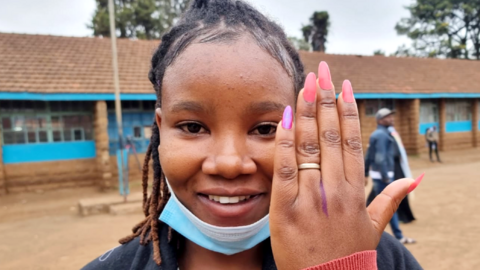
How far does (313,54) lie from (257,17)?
43.7ft

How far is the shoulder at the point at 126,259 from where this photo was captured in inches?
49.3

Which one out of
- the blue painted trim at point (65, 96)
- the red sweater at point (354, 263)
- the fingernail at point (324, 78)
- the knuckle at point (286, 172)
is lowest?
the red sweater at point (354, 263)

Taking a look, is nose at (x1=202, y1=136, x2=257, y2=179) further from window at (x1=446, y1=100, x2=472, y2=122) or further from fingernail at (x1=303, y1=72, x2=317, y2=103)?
window at (x1=446, y1=100, x2=472, y2=122)

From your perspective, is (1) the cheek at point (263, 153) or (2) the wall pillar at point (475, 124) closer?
(1) the cheek at point (263, 153)

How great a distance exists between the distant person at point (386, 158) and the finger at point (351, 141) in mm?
3913

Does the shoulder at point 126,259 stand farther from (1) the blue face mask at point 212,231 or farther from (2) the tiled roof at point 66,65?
(2) the tiled roof at point 66,65

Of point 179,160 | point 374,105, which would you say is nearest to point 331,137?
point 179,160

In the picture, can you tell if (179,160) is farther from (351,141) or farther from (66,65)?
(66,65)

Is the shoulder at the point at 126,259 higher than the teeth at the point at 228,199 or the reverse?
the reverse

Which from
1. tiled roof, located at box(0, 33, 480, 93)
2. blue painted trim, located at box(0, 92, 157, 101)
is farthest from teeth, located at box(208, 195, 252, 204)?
tiled roof, located at box(0, 33, 480, 93)

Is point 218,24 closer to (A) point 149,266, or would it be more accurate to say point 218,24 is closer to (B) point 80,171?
(A) point 149,266

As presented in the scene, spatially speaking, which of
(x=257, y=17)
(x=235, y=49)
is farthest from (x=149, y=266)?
(x=257, y=17)

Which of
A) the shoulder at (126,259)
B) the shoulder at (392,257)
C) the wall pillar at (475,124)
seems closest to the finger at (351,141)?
the shoulder at (392,257)

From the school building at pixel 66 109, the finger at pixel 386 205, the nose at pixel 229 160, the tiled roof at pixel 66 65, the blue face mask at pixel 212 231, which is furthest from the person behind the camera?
the school building at pixel 66 109
